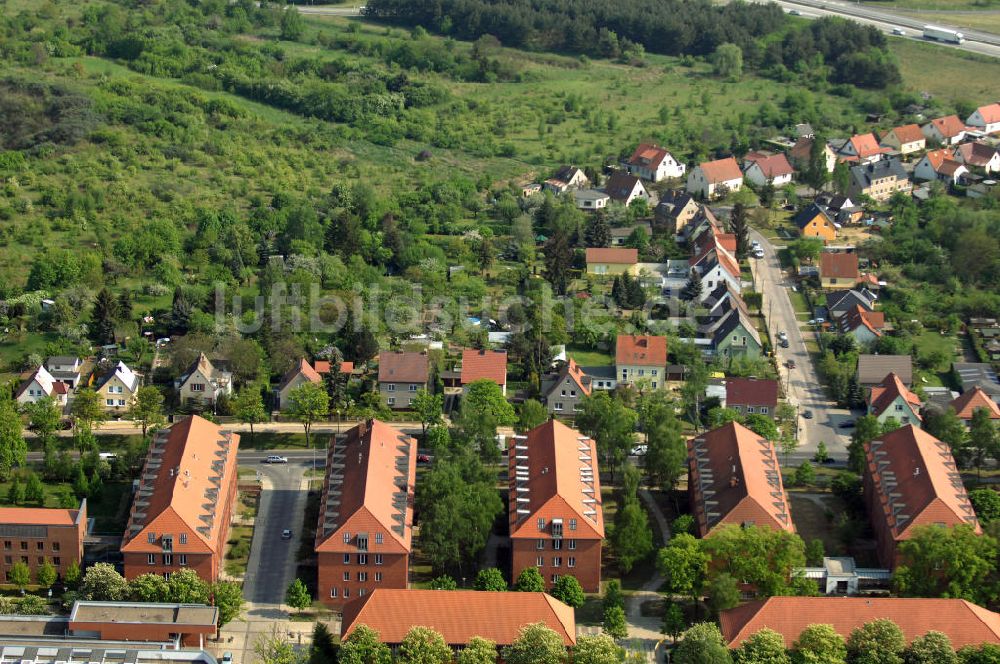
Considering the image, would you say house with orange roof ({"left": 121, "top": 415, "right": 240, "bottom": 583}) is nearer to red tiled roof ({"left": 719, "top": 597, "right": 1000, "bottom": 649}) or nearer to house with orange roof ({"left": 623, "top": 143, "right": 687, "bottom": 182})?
red tiled roof ({"left": 719, "top": 597, "right": 1000, "bottom": 649})

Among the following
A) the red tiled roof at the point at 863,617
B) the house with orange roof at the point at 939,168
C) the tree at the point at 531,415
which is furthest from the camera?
the house with orange roof at the point at 939,168

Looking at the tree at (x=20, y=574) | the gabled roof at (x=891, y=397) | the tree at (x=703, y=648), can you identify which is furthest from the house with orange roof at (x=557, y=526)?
the tree at (x=20, y=574)

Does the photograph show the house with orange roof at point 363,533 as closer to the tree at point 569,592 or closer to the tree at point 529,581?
the tree at point 529,581

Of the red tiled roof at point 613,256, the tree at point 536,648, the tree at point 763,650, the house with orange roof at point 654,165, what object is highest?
the tree at point 763,650

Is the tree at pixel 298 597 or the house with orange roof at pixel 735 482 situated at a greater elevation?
the house with orange roof at pixel 735 482

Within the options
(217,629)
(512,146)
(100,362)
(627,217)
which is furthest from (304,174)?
(217,629)

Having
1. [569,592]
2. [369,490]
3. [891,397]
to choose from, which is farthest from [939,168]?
[369,490]

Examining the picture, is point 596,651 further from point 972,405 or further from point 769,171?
point 769,171

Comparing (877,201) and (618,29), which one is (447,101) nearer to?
(618,29)
